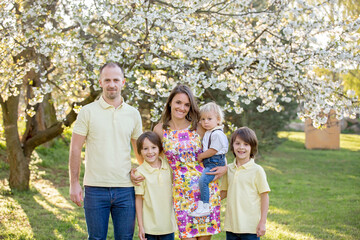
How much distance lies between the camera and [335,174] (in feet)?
38.2

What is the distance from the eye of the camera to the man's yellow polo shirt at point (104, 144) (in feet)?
9.86

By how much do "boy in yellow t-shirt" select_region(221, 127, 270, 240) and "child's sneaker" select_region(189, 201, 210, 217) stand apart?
0.20 meters

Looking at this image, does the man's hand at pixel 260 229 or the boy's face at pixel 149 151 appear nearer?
the man's hand at pixel 260 229

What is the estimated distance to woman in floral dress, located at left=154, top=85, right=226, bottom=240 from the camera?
310 cm

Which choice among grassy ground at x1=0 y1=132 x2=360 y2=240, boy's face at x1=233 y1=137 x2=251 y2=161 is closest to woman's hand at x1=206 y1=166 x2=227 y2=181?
boy's face at x1=233 y1=137 x2=251 y2=161

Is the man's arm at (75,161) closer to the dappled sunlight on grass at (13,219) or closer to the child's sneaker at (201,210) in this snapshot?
the child's sneaker at (201,210)

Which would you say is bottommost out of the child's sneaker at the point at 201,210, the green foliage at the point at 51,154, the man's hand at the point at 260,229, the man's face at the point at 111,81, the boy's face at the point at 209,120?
the green foliage at the point at 51,154

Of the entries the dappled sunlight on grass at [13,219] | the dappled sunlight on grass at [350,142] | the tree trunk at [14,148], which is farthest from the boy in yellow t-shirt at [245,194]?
the dappled sunlight on grass at [350,142]

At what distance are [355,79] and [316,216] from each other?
296 inches

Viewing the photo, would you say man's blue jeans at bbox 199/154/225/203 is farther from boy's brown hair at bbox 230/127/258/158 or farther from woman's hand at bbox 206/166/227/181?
boy's brown hair at bbox 230/127/258/158

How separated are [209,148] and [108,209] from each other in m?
0.88

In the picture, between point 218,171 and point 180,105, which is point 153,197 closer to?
point 218,171

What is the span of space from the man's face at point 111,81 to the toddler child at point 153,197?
39cm

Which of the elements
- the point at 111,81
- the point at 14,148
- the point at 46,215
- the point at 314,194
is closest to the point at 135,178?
the point at 111,81
